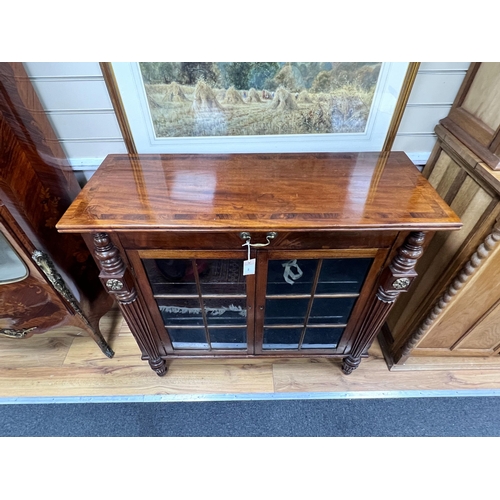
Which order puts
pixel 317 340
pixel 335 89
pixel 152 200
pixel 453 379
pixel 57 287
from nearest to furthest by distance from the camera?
pixel 152 200, pixel 335 89, pixel 57 287, pixel 317 340, pixel 453 379

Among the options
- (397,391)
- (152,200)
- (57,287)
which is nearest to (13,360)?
(57,287)

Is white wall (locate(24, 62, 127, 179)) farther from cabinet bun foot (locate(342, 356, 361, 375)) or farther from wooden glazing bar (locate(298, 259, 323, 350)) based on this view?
cabinet bun foot (locate(342, 356, 361, 375))

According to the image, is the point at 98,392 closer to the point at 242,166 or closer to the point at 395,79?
the point at 242,166

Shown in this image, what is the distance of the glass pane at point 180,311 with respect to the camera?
889 millimetres

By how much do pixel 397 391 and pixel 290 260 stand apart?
778mm

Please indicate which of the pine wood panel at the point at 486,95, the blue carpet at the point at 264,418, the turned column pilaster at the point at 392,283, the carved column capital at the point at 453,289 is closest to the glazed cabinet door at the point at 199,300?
the blue carpet at the point at 264,418

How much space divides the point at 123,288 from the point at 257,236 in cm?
39

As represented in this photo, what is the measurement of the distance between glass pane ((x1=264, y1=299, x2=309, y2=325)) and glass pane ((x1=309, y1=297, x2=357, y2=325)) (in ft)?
0.11

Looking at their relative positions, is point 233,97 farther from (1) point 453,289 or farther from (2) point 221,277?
(1) point 453,289

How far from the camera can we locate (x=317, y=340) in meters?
1.05

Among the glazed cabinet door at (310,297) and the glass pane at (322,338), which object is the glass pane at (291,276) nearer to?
the glazed cabinet door at (310,297)

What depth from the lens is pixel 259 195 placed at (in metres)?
0.73

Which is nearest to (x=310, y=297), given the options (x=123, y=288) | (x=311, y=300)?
(x=311, y=300)

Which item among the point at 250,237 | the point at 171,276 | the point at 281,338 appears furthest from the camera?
the point at 281,338
